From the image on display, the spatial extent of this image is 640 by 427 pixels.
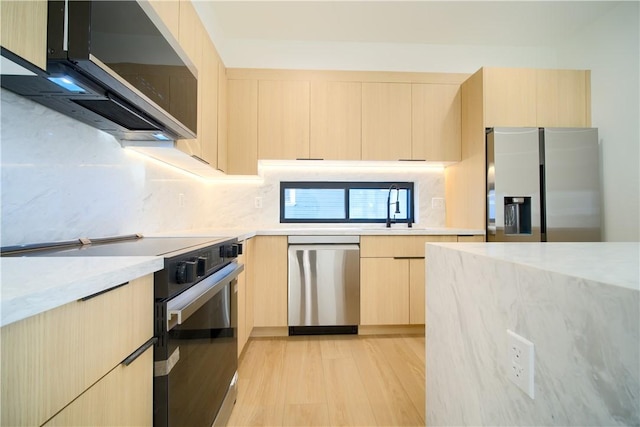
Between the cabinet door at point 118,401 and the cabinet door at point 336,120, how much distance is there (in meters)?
2.05

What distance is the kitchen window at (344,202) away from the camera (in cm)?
273

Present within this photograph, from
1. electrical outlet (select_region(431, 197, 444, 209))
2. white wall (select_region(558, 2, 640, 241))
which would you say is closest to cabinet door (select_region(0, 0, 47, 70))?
electrical outlet (select_region(431, 197, 444, 209))

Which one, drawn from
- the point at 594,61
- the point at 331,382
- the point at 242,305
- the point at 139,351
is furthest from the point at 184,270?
the point at 594,61

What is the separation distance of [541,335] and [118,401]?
87 centimetres

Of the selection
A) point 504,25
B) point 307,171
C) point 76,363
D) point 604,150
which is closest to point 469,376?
point 76,363

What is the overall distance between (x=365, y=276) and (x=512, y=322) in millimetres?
1639

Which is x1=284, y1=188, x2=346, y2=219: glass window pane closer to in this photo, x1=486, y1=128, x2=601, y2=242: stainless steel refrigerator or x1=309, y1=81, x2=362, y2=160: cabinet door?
x1=309, y1=81, x2=362, y2=160: cabinet door

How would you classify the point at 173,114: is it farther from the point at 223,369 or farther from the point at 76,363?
the point at 223,369

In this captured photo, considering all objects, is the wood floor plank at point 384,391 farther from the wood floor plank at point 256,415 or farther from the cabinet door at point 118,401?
the cabinet door at point 118,401

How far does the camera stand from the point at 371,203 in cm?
279

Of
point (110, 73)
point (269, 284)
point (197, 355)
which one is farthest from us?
point (269, 284)

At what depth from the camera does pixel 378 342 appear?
213 cm

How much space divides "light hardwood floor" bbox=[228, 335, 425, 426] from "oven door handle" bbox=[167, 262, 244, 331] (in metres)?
0.74

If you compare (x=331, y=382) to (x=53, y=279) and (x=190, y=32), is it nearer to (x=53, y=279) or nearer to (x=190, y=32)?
(x=53, y=279)
